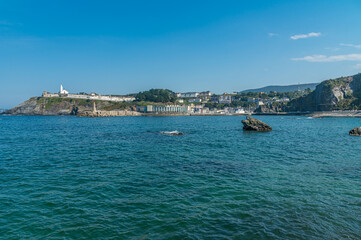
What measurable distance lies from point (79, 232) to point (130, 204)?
117 inches

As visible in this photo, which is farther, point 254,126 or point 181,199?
point 254,126

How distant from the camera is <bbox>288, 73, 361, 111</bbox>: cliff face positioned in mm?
165000

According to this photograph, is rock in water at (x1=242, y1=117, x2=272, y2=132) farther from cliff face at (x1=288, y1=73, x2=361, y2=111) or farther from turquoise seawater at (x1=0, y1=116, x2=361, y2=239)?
cliff face at (x1=288, y1=73, x2=361, y2=111)

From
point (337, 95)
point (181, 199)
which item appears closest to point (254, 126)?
point (181, 199)

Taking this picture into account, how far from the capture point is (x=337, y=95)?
17012 centimetres

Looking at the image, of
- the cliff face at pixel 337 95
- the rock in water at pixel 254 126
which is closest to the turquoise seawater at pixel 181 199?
the rock in water at pixel 254 126

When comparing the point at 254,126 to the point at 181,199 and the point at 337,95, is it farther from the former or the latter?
the point at 337,95

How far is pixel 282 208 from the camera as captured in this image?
10961 mm

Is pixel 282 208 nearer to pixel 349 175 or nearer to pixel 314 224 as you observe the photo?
pixel 314 224

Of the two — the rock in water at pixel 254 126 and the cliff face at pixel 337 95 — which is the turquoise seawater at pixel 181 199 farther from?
the cliff face at pixel 337 95

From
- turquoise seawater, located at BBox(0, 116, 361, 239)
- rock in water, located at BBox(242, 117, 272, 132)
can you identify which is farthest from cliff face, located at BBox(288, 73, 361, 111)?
turquoise seawater, located at BBox(0, 116, 361, 239)

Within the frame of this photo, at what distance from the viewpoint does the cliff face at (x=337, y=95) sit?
165 metres

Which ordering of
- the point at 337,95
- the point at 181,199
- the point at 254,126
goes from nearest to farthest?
the point at 181,199
the point at 254,126
the point at 337,95

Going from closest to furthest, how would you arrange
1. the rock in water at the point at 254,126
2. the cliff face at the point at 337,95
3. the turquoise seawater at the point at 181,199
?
1. the turquoise seawater at the point at 181,199
2. the rock in water at the point at 254,126
3. the cliff face at the point at 337,95
